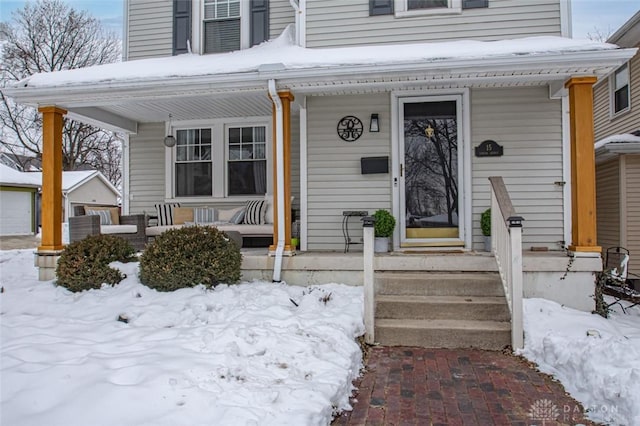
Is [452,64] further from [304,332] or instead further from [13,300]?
[13,300]

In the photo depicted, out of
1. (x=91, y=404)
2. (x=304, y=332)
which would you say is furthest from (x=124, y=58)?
(x=91, y=404)

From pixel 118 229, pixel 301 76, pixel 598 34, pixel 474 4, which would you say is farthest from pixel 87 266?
pixel 598 34

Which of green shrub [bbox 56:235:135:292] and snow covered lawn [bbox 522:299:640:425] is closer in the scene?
snow covered lawn [bbox 522:299:640:425]

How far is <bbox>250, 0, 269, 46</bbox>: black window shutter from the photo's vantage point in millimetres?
7027

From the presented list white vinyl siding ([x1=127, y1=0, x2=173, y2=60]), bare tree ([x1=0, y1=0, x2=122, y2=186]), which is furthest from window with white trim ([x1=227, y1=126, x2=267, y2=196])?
bare tree ([x1=0, y1=0, x2=122, y2=186])

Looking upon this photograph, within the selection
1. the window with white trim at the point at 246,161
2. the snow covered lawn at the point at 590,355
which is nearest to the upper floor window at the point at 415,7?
the window with white trim at the point at 246,161

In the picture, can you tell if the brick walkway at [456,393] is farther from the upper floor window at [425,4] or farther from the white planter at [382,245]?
the upper floor window at [425,4]

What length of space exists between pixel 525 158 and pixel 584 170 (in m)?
1.12

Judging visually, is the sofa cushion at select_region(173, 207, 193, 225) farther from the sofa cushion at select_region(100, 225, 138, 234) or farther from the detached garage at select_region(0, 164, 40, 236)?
the detached garage at select_region(0, 164, 40, 236)

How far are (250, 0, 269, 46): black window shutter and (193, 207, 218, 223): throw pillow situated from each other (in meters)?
2.87

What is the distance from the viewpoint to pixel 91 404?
6.82 ft

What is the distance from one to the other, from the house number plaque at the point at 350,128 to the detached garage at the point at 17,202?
56.7 feet

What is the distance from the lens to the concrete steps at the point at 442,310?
3799 millimetres

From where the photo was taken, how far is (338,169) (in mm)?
5996
